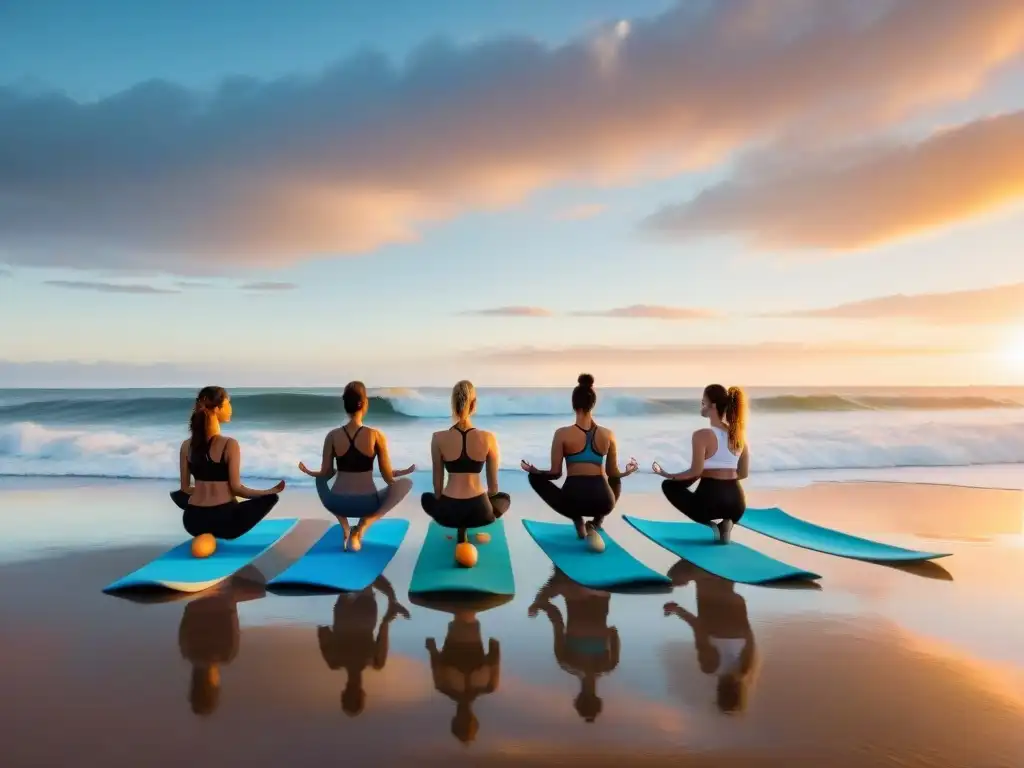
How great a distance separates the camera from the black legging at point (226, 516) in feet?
19.0

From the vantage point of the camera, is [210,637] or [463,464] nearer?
[210,637]

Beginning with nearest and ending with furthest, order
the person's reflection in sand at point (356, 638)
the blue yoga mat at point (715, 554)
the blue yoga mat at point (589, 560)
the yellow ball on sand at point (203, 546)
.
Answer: the person's reflection in sand at point (356, 638), the blue yoga mat at point (589, 560), the blue yoga mat at point (715, 554), the yellow ball on sand at point (203, 546)

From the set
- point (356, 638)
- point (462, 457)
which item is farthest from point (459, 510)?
point (356, 638)

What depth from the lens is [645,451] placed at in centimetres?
1480

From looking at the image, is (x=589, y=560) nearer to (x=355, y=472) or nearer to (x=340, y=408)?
(x=355, y=472)

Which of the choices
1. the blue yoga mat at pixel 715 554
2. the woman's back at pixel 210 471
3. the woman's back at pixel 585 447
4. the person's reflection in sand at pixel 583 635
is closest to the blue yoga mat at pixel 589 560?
the person's reflection in sand at pixel 583 635

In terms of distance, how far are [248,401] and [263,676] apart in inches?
1354

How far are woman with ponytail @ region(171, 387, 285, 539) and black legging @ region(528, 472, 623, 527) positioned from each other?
2.42 meters

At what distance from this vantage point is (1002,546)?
21.8 ft

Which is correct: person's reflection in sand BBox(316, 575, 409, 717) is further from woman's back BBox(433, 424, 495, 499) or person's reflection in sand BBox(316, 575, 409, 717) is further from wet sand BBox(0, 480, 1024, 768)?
woman's back BBox(433, 424, 495, 499)

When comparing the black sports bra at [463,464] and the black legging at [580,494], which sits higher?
the black sports bra at [463,464]

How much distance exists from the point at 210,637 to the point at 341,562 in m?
1.59

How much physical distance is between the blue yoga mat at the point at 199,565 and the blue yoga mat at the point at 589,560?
2.68m

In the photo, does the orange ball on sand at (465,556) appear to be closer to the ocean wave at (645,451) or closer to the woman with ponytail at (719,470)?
the woman with ponytail at (719,470)
